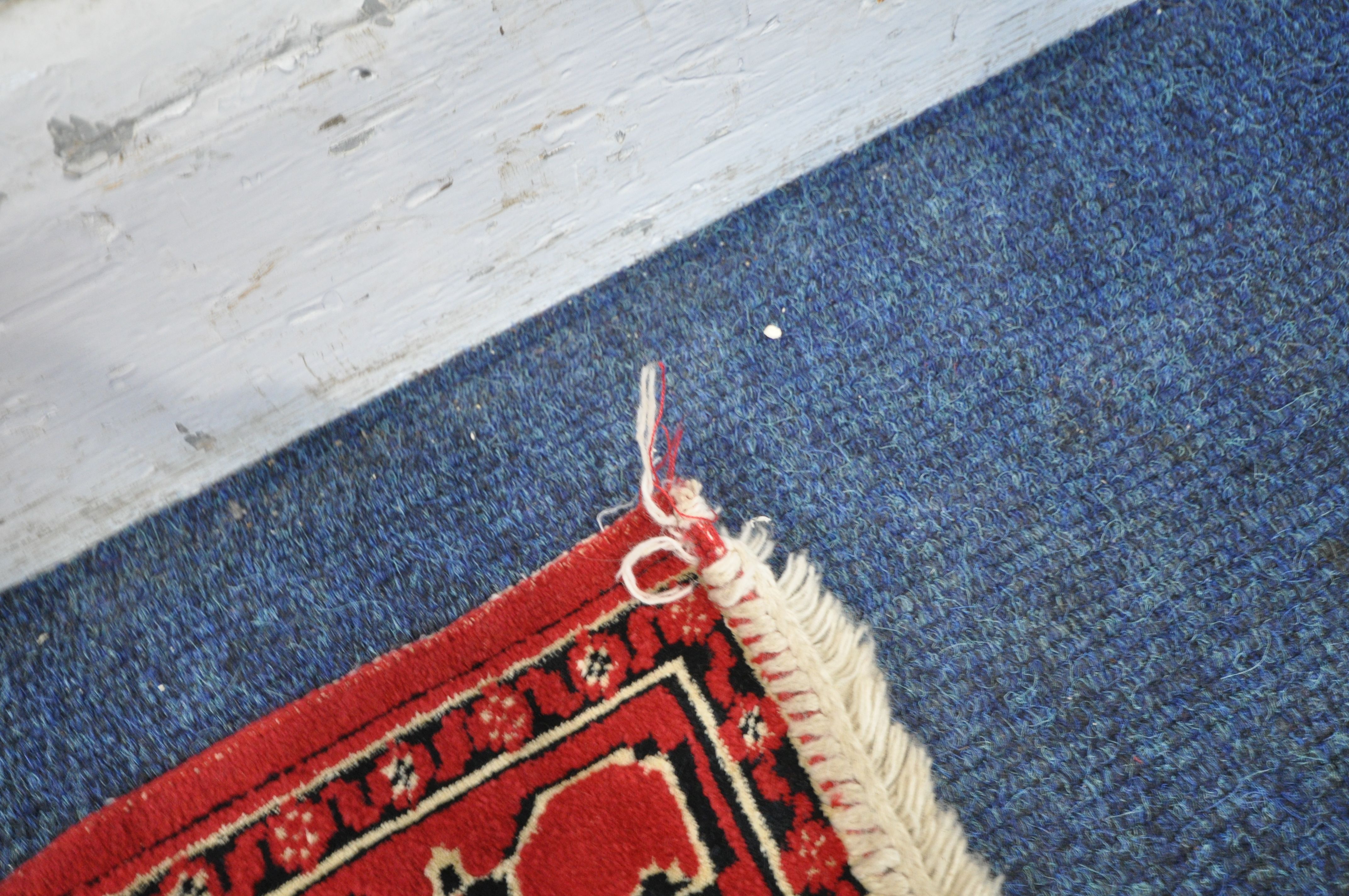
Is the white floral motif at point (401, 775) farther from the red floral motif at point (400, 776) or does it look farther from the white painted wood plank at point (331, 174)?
the white painted wood plank at point (331, 174)

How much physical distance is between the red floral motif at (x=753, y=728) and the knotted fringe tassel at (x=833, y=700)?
1 cm

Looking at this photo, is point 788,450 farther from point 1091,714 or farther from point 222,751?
point 222,751

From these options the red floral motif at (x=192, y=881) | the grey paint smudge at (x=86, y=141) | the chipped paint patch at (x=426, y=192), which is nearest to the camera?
the grey paint smudge at (x=86, y=141)

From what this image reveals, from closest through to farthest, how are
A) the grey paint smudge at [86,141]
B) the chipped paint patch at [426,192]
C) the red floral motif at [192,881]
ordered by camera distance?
the grey paint smudge at [86,141]
the chipped paint patch at [426,192]
the red floral motif at [192,881]

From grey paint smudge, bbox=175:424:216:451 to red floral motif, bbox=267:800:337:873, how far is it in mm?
366

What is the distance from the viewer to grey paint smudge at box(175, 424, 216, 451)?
0.82 m

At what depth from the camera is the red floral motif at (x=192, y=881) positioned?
0.78 metres

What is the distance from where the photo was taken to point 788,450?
0.89 metres

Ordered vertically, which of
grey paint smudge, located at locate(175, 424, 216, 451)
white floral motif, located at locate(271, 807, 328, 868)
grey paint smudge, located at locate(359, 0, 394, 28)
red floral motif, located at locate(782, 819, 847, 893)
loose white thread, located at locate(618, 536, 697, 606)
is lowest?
red floral motif, located at locate(782, 819, 847, 893)

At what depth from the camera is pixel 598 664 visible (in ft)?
2.75

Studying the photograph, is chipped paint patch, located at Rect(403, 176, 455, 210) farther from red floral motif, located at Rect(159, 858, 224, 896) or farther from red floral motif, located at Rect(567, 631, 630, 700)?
red floral motif, located at Rect(159, 858, 224, 896)

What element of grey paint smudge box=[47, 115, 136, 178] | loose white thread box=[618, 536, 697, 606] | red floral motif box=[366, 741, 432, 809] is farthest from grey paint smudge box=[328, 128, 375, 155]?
red floral motif box=[366, 741, 432, 809]

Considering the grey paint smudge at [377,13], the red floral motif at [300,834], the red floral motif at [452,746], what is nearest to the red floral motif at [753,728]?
the red floral motif at [452,746]

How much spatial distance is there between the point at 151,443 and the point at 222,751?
31cm
